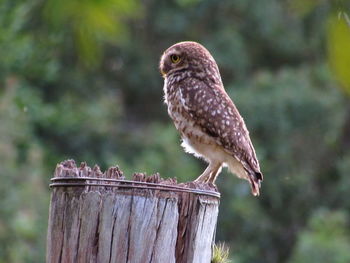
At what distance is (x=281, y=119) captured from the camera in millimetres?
19250

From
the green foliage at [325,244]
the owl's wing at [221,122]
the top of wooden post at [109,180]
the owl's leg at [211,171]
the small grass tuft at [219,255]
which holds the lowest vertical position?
the small grass tuft at [219,255]

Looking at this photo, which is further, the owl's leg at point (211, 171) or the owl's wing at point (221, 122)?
the owl's leg at point (211, 171)

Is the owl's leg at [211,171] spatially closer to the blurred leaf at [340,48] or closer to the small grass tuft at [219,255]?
the small grass tuft at [219,255]

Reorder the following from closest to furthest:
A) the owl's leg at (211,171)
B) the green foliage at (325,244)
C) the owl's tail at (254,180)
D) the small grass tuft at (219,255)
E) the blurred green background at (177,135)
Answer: the small grass tuft at (219,255) < the owl's tail at (254,180) < the owl's leg at (211,171) < the blurred green background at (177,135) < the green foliage at (325,244)

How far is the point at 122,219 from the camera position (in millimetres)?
2945

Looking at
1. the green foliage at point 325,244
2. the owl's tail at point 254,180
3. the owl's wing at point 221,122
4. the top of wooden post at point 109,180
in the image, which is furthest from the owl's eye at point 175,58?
the green foliage at point 325,244

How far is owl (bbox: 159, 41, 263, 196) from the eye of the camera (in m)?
5.43

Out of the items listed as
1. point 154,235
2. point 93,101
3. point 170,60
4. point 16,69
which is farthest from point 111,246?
point 93,101

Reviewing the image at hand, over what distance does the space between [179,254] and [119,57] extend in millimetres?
23117

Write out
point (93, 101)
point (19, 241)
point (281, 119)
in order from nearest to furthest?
point (19, 241)
point (281, 119)
point (93, 101)

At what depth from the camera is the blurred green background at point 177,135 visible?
13.4m

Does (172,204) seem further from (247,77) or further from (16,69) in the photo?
(247,77)

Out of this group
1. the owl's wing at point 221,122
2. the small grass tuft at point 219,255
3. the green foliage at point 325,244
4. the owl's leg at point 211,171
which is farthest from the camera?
the green foliage at point 325,244

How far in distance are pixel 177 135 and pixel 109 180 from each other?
1724 centimetres
